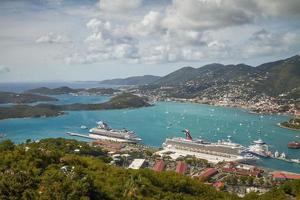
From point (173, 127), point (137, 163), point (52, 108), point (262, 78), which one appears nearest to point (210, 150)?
point (137, 163)

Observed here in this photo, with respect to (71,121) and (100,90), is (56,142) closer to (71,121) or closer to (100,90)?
(71,121)

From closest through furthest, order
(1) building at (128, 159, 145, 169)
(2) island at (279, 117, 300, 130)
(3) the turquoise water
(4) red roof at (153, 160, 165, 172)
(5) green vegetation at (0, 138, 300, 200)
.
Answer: (5) green vegetation at (0, 138, 300, 200) < (4) red roof at (153, 160, 165, 172) < (1) building at (128, 159, 145, 169) < (3) the turquoise water < (2) island at (279, 117, 300, 130)

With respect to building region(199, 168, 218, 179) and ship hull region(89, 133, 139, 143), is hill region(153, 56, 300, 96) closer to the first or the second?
ship hull region(89, 133, 139, 143)

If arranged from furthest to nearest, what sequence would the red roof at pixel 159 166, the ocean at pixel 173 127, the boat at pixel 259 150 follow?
the ocean at pixel 173 127
the boat at pixel 259 150
the red roof at pixel 159 166

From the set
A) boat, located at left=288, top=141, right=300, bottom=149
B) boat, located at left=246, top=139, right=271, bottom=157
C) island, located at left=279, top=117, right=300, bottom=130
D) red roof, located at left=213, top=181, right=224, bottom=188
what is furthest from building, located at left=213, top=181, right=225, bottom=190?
island, located at left=279, top=117, right=300, bottom=130

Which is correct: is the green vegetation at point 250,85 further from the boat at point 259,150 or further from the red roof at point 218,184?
the red roof at point 218,184

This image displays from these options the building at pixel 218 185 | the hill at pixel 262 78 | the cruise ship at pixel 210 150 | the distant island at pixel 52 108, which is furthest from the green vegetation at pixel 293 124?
the distant island at pixel 52 108
